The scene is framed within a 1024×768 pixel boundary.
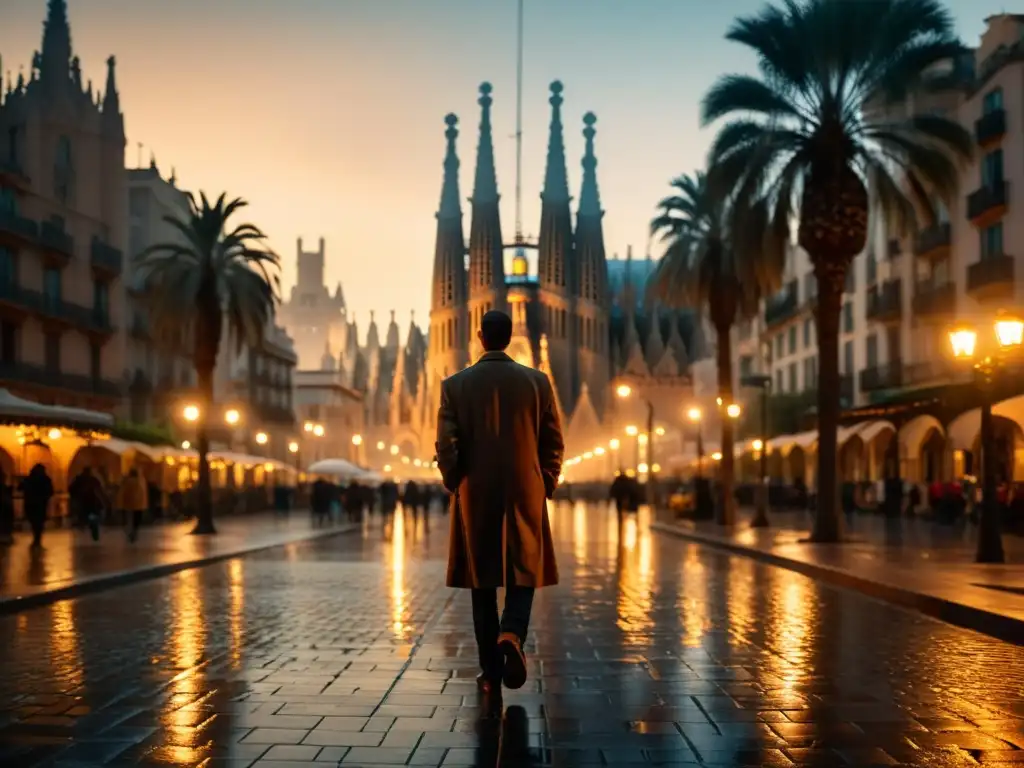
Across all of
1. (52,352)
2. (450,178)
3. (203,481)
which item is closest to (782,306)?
(52,352)

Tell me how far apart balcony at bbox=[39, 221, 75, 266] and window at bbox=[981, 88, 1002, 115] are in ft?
103

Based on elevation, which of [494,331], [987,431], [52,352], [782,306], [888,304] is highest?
[782,306]

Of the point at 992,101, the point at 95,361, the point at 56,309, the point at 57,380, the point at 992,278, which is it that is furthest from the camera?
the point at 95,361

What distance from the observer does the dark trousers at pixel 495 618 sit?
20.4ft

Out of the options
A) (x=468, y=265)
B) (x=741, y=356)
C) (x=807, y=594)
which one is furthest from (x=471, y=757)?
(x=468, y=265)

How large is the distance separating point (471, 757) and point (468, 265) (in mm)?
123301

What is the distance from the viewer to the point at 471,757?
17.4ft

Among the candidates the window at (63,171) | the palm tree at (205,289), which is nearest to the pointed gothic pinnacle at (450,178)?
the window at (63,171)

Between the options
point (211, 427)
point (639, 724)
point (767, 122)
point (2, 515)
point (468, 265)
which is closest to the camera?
point (639, 724)

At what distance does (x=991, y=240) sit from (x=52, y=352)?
3226 cm

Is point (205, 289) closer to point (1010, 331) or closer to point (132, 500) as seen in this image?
point (132, 500)

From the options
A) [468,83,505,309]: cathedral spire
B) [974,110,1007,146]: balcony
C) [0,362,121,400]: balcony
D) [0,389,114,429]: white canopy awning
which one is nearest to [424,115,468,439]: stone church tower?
[468,83,505,309]: cathedral spire

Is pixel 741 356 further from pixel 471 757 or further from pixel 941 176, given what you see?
pixel 471 757

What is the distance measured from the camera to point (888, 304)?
46438 millimetres
